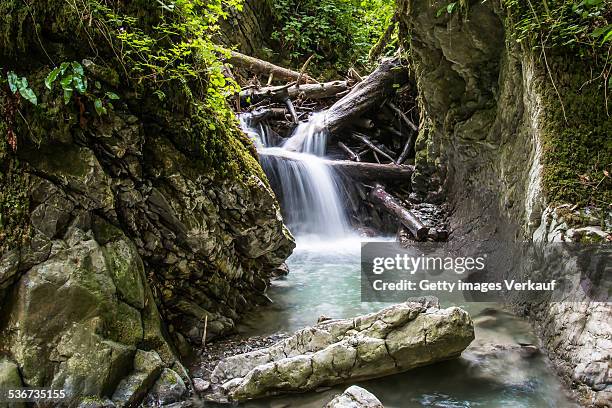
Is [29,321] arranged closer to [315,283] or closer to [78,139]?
[78,139]

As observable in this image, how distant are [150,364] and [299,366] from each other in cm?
111

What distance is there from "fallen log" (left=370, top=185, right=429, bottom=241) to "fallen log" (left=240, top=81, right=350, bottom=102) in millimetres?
3497

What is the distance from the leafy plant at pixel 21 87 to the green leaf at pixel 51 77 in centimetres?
12

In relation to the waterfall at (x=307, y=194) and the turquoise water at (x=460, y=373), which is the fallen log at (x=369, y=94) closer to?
the waterfall at (x=307, y=194)

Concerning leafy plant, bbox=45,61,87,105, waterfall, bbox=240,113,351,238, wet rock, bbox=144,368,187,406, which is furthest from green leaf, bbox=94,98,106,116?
waterfall, bbox=240,113,351,238

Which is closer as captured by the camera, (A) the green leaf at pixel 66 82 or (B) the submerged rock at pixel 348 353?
(A) the green leaf at pixel 66 82

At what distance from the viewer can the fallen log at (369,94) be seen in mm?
9773

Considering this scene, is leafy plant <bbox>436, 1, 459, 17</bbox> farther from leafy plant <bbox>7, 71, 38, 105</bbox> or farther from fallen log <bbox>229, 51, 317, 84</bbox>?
fallen log <bbox>229, 51, 317, 84</bbox>

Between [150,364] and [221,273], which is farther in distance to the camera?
[221,273]

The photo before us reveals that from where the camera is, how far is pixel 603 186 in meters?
3.92

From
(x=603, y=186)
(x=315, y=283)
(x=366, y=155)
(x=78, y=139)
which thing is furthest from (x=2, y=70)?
(x=366, y=155)

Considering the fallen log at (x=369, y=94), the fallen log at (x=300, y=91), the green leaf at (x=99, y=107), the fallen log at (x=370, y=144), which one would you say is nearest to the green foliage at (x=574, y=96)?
the green leaf at (x=99, y=107)

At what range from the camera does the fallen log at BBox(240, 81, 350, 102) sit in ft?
35.8

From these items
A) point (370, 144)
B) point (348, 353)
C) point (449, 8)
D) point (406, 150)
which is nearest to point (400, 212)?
point (406, 150)
